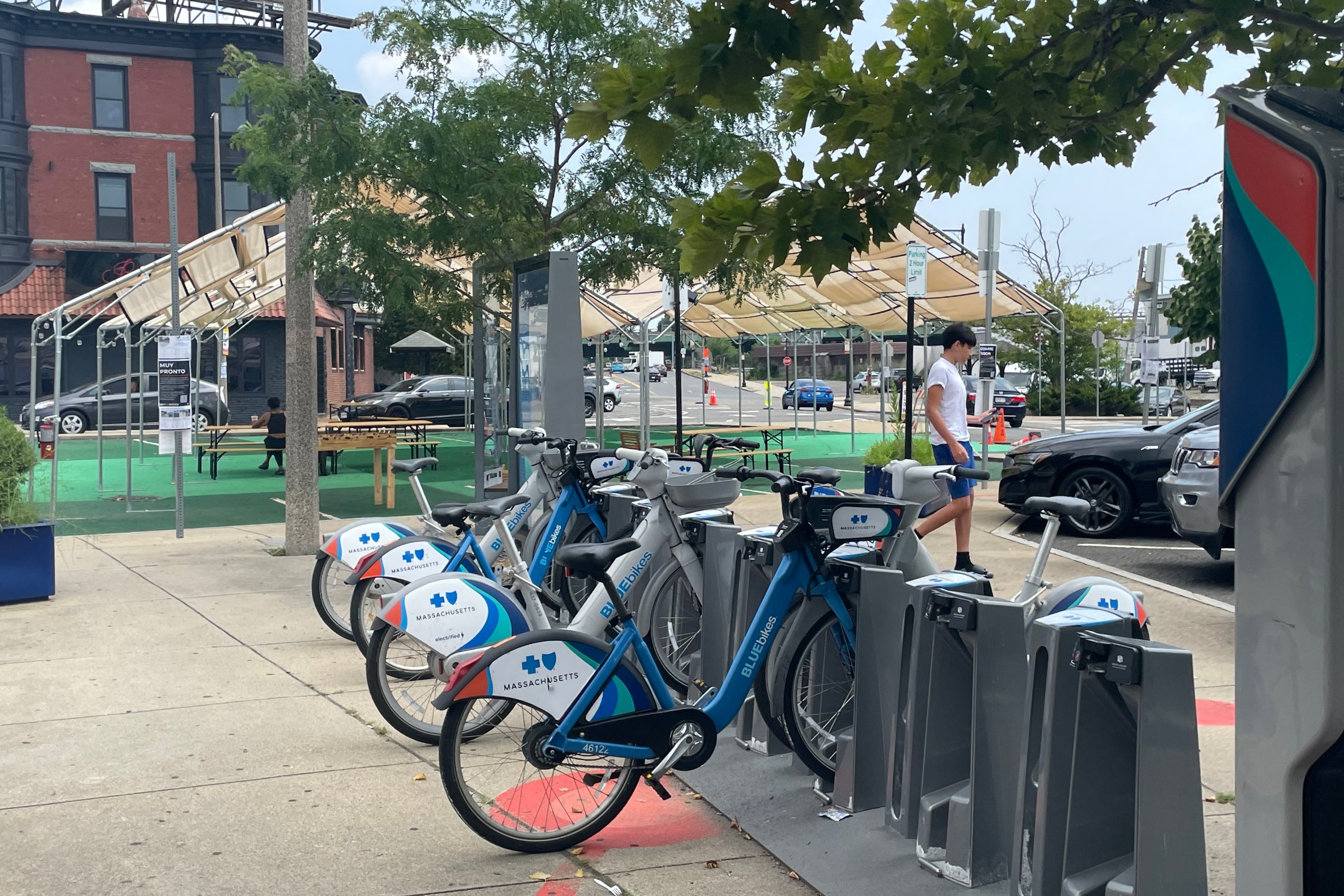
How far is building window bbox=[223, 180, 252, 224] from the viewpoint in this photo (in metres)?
42.0

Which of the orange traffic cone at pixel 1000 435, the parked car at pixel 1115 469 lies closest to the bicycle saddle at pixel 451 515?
the parked car at pixel 1115 469

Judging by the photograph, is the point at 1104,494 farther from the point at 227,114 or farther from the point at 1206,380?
the point at 1206,380

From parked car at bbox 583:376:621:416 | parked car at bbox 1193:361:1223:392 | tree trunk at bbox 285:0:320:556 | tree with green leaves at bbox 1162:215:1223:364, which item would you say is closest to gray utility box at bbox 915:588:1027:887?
tree trunk at bbox 285:0:320:556

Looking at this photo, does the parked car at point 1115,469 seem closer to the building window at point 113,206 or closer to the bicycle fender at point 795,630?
the bicycle fender at point 795,630

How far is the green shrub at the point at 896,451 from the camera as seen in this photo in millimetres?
15086

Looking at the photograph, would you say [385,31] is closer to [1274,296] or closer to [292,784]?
[292,784]

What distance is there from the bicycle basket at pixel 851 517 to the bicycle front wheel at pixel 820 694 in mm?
329

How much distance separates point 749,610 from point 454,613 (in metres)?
1.22

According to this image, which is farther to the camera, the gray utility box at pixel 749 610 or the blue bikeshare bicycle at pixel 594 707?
the gray utility box at pixel 749 610

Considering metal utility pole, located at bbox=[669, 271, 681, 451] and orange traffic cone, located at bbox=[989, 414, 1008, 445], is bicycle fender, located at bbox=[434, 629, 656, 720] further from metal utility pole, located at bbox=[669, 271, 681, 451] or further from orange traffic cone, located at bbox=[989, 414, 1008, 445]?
orange traffic cone, located at bbox=[989, 414, 1008, 445]

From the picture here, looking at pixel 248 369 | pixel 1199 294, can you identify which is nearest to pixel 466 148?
pixel 1199 294

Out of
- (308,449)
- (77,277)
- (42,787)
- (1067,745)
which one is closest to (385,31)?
(308,449)

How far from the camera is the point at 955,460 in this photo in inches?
391

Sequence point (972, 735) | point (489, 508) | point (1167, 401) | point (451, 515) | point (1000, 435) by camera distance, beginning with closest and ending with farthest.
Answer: point (972, 735)
point (451, 515)
point (489, 508)
point (1000, 435)
point (1167, 401)
